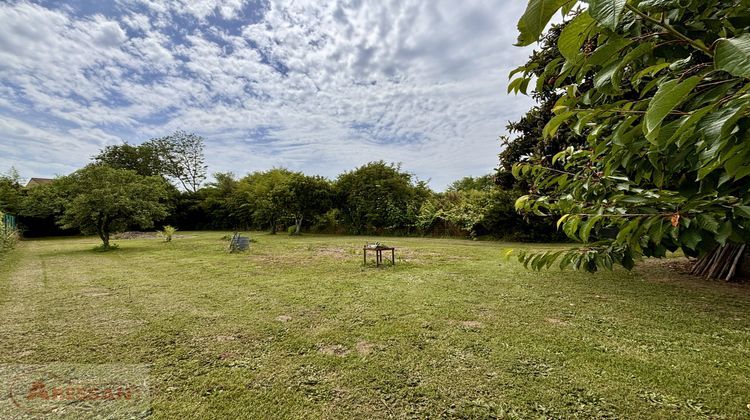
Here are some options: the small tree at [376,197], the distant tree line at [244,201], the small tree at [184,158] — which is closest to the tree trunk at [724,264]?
the distant tree line at [244,201]

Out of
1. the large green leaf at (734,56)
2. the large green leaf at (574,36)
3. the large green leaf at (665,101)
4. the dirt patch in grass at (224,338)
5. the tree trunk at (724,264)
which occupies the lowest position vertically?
the dirt patch in grass at (224,338)

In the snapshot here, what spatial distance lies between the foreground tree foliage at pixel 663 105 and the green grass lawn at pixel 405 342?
1.48 m

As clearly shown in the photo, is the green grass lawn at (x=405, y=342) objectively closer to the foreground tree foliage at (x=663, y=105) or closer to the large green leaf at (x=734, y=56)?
the foreground tree foliage at (x=663, y=105)

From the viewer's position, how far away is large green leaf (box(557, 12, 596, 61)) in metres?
0.60

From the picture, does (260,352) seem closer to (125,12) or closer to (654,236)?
(654,236)

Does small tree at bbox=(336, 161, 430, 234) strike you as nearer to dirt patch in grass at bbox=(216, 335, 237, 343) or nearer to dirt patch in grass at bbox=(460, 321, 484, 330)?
dirt patch in grass at bbox=(460, 321, 484, 330)

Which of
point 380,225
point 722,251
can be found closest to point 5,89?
point 380,225

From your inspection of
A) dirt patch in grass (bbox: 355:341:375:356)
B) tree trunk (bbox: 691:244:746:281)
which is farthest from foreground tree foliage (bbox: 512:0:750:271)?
tree trunk (bbox: 691:244:746:281)

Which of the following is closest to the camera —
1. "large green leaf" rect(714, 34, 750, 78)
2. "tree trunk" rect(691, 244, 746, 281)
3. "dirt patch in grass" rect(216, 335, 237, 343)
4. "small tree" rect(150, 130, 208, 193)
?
"large green leaf" rect(714, 34, 750, 78)

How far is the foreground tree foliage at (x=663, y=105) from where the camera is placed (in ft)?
1.74

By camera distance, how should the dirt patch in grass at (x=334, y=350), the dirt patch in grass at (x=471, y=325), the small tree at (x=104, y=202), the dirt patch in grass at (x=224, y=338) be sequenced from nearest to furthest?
1. the dirt patch in grass at (x=334, y=350)
2. the dirt patch in grass at (x=224, y=338)
3. the dirt patch in grass at (x=471, y=325)
4. the small tree at (x=104, y=202)

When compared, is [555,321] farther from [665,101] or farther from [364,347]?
[665,101]

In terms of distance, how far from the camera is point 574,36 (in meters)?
0.64

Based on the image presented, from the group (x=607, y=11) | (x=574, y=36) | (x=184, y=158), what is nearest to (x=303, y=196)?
(x=574, y=36)
